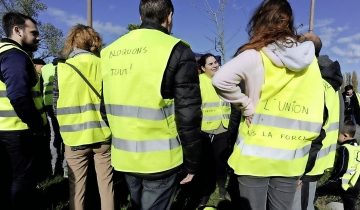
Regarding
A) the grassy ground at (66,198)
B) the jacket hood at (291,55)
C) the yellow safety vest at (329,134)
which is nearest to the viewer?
the jacket hood at (291,55)

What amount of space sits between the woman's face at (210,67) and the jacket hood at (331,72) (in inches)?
85.1

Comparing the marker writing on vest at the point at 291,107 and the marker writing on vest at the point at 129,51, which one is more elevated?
the marker writing on vest at the point at 129,51

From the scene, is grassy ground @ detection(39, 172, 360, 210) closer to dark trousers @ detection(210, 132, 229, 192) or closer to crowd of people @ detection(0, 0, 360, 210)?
dark trousers @ detection(210, 132, 229, 192)

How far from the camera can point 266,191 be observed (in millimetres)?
2557

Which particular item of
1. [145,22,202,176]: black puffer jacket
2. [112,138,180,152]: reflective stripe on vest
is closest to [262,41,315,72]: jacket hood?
[145,22,202,176]: black puffer jacket

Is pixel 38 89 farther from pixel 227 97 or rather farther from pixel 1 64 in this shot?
pixel 227 97

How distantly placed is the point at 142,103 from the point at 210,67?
293cm

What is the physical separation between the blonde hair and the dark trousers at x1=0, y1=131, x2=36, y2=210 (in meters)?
1.00

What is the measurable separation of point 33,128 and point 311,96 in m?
2.58

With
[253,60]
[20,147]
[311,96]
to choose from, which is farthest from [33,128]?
[311,96]

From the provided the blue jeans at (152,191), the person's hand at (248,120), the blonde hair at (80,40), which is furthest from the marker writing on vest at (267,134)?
the blonde hair at (80,40)

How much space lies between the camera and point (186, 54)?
243 centimetres

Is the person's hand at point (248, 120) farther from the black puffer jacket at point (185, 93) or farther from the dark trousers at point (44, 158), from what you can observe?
the dark trousers at point (44, 158)

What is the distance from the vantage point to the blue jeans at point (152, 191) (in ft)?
8.46
